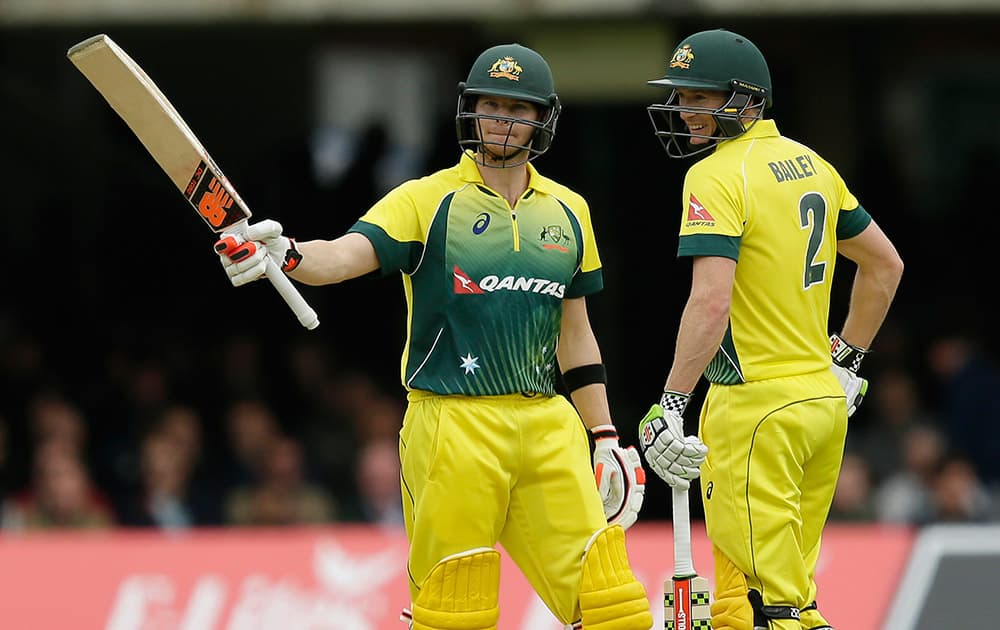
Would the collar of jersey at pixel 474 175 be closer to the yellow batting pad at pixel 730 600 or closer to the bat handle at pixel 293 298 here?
the bat handle at pixel 293 298

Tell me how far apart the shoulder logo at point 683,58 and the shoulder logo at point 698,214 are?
0.48 metres

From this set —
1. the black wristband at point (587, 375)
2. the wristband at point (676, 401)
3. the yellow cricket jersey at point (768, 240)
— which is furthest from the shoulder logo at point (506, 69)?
the wristband at point (676, 401)

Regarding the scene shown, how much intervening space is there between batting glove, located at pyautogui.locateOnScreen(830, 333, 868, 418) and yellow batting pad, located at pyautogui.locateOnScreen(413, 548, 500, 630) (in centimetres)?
150

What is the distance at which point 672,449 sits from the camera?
5.70 metres

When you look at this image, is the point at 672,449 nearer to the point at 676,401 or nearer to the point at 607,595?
the point at 676,401

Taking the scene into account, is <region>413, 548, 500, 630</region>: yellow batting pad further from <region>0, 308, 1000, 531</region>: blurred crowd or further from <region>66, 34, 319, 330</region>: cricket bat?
<region>0, 308, 1000, 531</region>: blurred crowd

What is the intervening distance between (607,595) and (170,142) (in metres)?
1.91

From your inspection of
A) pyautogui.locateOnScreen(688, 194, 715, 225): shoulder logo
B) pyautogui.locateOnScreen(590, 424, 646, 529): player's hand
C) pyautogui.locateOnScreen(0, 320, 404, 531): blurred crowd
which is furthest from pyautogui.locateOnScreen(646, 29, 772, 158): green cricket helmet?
pyautogui.locateOnScreen(0, 320, 404, 531): blurred crowd

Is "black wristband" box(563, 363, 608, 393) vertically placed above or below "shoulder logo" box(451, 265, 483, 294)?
below

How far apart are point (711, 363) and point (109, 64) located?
217 centimetres

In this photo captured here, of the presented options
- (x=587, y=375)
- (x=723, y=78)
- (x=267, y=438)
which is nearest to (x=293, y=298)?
(x=587, y=375)

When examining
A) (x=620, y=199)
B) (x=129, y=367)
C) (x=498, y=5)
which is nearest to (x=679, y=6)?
(x=498, y=5)

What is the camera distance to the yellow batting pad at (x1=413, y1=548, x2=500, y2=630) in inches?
221

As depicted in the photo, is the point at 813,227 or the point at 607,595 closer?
the point at 607,595
